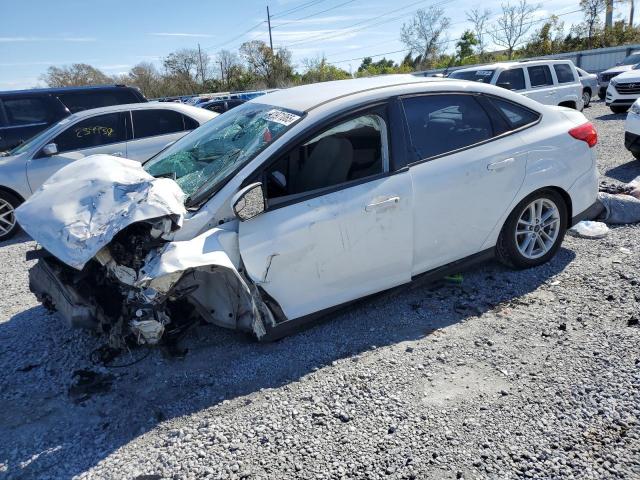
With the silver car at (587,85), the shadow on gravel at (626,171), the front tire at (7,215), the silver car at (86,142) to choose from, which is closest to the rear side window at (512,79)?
the shadow on gravel at (626,171)

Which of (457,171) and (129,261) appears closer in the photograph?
(129,261)

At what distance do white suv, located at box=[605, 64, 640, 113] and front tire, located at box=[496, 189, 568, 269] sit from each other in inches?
497

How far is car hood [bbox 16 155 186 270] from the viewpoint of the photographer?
9.55ft

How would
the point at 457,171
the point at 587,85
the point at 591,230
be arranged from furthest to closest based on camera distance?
1. the point at 587,85
2. the point at 591,230
3. the point at 457,171

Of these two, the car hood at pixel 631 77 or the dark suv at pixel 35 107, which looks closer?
the dark suv at pixel 35 107

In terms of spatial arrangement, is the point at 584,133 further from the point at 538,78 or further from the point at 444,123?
the point at 538,78

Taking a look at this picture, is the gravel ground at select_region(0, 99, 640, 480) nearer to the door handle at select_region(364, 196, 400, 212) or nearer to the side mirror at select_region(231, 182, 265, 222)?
the door handle at select_region(364, 196, 400, 212)

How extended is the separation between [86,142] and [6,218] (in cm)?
157

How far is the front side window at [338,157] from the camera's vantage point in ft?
11.5

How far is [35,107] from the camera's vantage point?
Result: 31.9ft

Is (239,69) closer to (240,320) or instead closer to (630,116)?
(630,116)

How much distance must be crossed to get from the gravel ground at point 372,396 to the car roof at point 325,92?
160 cm

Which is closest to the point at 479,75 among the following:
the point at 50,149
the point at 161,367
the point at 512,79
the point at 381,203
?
the point at 512,79

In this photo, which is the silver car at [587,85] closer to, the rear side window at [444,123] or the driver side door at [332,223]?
the rear side window at [444,123]
